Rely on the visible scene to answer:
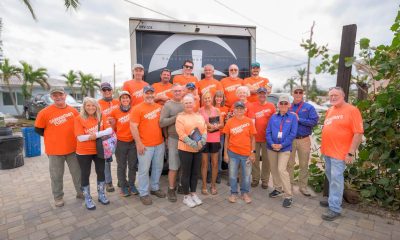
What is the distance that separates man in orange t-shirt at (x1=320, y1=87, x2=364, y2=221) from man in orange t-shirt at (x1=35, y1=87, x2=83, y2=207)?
392 centimetres

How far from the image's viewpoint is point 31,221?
3242mm

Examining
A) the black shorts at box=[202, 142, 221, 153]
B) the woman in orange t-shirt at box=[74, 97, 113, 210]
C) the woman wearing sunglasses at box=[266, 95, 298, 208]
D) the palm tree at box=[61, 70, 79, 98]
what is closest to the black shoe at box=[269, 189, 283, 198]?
the woman wearing sunglasses at box=[266, 95, 298, 208]

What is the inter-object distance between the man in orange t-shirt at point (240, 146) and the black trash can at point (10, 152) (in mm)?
5401

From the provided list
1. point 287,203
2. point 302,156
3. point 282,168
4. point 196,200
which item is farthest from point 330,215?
point 196,200

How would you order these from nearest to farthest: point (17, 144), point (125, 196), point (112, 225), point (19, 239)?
point (19, 239) → point (112, 225) → point (125, 196) → point (17, 144)

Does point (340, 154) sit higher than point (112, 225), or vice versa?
point (340, 154)

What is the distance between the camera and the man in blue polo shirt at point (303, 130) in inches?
153

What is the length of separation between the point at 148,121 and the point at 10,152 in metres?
4.43

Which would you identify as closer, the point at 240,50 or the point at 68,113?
the point at 68,113

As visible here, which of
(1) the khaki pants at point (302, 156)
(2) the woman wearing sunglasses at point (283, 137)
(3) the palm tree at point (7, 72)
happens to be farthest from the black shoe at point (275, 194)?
(3) the palm tree at point (7, 72)

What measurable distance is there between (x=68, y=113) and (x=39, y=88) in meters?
24.4

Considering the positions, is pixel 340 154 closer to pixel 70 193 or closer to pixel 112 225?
pixel 112 225

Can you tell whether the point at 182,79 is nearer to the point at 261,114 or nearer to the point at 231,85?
the point at 231,85

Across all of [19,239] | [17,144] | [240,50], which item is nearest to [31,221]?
[19,239]
